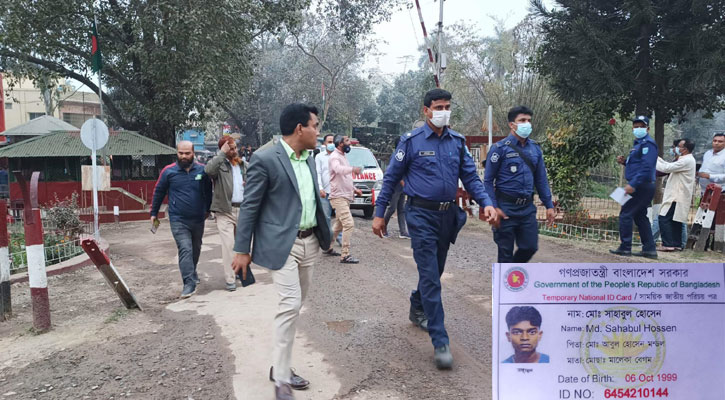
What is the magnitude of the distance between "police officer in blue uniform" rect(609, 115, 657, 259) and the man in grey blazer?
18.8 feet

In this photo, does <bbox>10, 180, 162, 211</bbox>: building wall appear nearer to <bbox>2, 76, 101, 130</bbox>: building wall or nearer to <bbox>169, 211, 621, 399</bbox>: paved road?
<bbox>169, 211, 621, 399</bbox>: paved road

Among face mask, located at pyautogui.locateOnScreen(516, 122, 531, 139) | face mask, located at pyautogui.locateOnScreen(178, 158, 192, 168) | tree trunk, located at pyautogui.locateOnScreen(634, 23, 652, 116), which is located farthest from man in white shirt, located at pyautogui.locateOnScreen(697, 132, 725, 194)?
face mask, located at pyautogui.locateOnScreen(178, 158, 192, 168)

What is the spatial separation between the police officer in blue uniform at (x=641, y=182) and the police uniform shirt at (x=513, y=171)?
9.96 ft

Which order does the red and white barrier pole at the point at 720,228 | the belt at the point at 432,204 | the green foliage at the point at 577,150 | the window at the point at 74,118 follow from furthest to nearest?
the window at the point at 74,118 < the green foliage at the point at 577,150 < the red and white barrier pole at the point at 720,228 < the belt at the point at 432,204

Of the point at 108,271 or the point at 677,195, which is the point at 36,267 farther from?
the point at 677,195

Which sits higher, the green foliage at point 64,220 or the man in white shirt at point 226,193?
the man in white shirt at point 226,193

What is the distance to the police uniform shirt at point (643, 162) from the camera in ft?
25.6

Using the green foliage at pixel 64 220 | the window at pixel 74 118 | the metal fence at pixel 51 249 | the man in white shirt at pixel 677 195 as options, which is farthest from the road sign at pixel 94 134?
the window at pixel 74 118

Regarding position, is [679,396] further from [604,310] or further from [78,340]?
[78,340]

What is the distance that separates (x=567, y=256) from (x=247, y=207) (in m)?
6.80

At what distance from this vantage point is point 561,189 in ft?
38.0

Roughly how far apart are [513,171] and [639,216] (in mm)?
3782

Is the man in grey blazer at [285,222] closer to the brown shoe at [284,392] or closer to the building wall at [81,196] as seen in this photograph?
the brown shoe at [284,392]

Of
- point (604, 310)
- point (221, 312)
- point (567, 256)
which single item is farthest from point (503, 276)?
point (567, 256)
